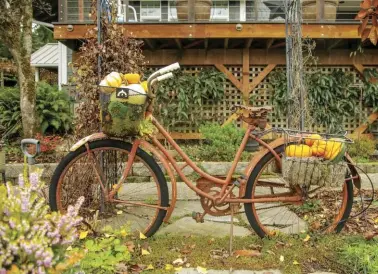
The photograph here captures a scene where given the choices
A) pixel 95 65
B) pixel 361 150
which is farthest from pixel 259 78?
pixel 95 65

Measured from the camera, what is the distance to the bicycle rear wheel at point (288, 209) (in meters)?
3.09

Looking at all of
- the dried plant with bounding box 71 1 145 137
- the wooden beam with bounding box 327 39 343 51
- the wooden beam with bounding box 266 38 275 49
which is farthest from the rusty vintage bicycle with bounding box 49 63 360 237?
the wooden beam with bounding box 327 39 343 51

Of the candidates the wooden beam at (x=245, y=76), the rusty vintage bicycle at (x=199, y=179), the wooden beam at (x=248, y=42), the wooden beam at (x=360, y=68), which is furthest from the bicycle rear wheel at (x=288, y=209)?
the wooden beam at (x=360, y=68)

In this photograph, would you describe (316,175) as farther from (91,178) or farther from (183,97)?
(183,97)

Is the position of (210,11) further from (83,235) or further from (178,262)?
(178,262)

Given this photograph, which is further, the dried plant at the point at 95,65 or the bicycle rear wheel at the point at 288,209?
the dried plant at the point at 95,65

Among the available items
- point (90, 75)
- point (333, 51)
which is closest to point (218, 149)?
point (90, 75)

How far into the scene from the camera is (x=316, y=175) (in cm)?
289

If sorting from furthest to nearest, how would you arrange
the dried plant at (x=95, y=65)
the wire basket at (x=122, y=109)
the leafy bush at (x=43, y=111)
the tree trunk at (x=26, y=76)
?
the leafy bush at (x=43, y=111) → the tree trunk at (x=26, y=76) → the dried plant at (x=95, y=65) → the wire basket at (x=122, y=109)

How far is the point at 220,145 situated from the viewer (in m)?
5.77

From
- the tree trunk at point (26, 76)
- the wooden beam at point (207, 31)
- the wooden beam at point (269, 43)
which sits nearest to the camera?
the tree trunk at point (26, 76)

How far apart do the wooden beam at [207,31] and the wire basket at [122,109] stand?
14.6 feet

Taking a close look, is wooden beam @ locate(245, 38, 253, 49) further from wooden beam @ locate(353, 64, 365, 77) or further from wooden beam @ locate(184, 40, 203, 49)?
wooden beam @ locate(353, 64, 365, 77)

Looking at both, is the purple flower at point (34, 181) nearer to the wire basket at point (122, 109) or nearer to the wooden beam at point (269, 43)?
the wire basket at point (122, 109)
